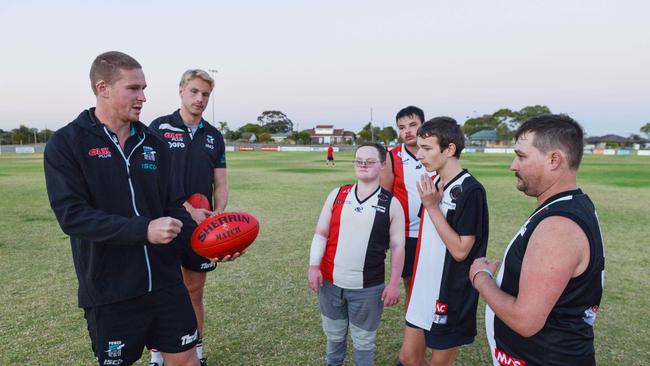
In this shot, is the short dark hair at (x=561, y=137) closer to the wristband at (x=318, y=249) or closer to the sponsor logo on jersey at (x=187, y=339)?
the wristband at (x=318, y=249)

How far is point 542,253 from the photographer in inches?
70.3

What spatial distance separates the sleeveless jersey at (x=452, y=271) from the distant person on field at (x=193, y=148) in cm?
200

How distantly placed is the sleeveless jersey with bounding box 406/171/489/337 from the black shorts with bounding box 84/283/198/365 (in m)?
1.70

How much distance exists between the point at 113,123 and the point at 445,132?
7.74ft

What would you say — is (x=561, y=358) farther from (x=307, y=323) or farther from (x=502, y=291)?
(x=307, y=323)

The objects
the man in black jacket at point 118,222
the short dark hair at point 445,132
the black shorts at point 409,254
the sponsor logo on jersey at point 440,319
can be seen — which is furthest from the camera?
the black shorts at point 409,254

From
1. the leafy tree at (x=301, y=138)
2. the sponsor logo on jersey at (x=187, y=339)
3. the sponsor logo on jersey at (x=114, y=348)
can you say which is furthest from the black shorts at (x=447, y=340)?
the leafy tree at (x=301, y=138)

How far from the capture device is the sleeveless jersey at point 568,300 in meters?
1.83

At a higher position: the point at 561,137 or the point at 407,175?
the point at 561,137

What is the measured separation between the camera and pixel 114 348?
103 inches

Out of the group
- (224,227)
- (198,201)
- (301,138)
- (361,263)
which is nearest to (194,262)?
(198,201)

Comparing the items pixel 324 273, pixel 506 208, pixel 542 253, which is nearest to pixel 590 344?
pixel 542 253

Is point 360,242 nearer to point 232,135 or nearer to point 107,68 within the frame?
point 107,68

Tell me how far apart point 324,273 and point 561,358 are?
6.25 feet
